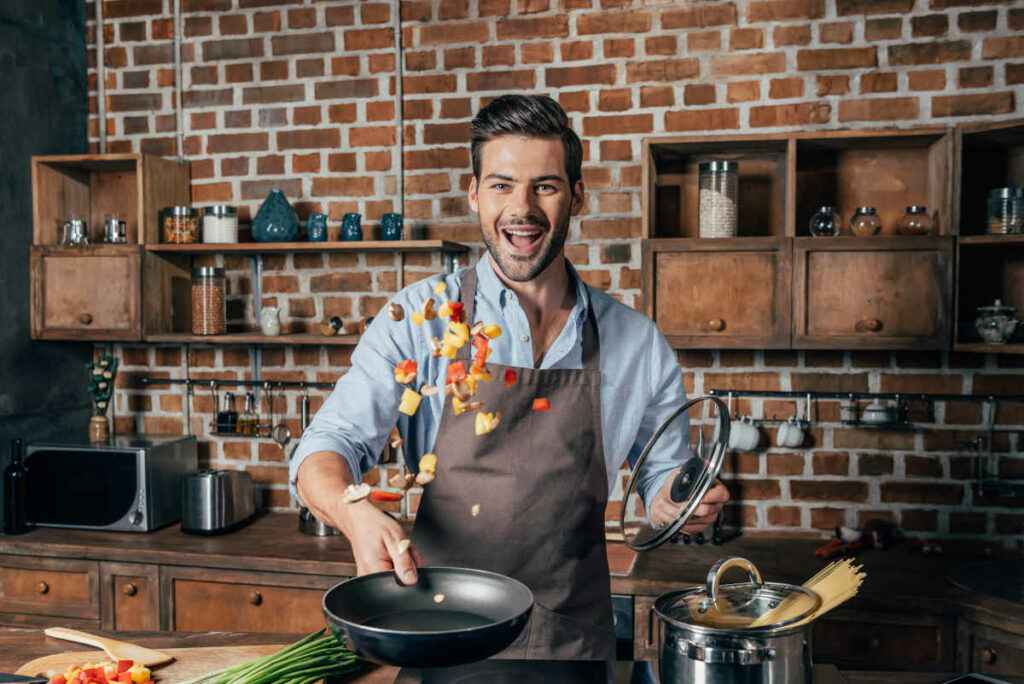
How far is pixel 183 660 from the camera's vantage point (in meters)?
1.59

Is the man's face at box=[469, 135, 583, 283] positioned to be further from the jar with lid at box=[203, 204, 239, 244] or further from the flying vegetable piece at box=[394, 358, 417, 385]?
the jar with lid at box=[203, 204, 239, 244]

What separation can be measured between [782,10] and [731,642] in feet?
8.04

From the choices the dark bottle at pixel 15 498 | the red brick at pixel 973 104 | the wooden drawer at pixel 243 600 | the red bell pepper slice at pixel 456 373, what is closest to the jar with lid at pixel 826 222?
the red brick at pixel 973 104

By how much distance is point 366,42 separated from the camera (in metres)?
3.20

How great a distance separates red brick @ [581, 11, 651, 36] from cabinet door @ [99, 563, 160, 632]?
2300mm

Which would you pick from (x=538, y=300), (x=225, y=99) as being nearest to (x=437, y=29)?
(x=225, y=99)

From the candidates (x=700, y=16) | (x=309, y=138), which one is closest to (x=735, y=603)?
(x=700, y=16)

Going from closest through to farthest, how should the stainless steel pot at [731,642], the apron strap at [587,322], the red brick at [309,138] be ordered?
the stainless steel pot at [731,642]
the apron strap at [587,322]
the red brick at [309,138]

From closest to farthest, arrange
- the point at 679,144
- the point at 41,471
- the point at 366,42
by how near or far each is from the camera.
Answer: the point at 679,144, the point at 41,471, the point at 366,42

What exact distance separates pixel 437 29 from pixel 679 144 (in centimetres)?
102

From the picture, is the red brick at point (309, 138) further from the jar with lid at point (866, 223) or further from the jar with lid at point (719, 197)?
the jar with lid at point (866, 223)

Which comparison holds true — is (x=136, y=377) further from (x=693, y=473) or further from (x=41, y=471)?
(x=693, y=473)

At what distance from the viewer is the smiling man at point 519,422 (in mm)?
1811

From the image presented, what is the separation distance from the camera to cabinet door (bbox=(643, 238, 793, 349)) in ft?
8.82
